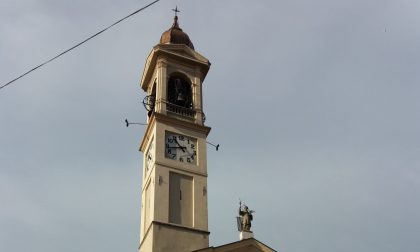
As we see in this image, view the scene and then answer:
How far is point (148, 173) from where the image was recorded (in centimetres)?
2875

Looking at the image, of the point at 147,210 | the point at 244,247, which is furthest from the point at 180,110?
the point at 244,247

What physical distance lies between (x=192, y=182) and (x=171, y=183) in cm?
93

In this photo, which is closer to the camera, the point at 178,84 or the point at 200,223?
the point at 200,223

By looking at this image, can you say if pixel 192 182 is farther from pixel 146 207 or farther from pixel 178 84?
pixel 178 84

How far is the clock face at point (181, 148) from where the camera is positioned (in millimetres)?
28484

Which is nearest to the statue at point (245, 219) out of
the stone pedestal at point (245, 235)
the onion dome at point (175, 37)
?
the stone pedestal at point (245, 235)

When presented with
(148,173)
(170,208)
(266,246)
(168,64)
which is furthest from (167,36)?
(266,246)

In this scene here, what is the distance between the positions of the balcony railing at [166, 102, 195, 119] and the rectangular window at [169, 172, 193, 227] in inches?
136

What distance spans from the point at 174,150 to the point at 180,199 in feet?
7.75

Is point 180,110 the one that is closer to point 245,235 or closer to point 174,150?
point 174,150

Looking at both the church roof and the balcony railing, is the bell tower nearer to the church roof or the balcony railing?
the balcony railing

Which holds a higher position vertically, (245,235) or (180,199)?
(180,199)

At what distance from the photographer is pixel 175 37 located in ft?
111

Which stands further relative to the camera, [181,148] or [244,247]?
[181,148]
